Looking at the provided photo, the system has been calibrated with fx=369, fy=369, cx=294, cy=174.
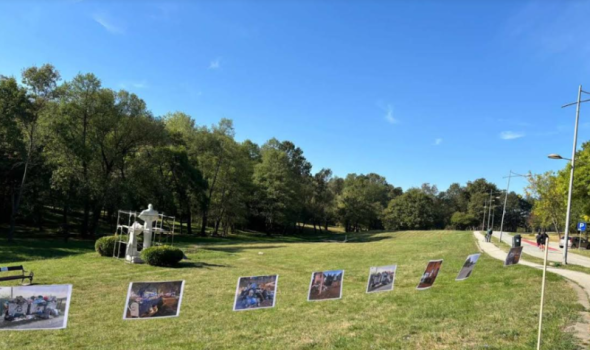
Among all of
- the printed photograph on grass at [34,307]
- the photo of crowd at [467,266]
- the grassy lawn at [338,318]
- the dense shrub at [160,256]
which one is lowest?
the dense shrub at [160,256]

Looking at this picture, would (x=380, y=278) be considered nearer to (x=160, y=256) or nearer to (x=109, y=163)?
(x=160, y=256)

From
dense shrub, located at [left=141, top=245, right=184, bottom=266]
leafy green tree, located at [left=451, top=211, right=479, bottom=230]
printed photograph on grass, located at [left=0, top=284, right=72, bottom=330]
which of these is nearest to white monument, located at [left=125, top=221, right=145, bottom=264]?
dense shrub, located at [left=141, top=245, right=184, bottom=266]

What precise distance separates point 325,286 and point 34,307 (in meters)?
5.21

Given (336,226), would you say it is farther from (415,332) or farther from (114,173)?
(415,332)

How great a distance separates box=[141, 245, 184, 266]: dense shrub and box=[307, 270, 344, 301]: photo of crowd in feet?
46.5

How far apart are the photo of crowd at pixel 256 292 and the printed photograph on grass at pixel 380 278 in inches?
107

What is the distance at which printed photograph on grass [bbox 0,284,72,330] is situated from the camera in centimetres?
534

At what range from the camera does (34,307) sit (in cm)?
546

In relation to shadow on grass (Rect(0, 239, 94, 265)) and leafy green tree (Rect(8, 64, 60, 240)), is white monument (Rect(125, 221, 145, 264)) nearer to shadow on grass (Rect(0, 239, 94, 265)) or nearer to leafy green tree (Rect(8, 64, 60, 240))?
shadow on grass (Rect(0, 239, 94, 265))

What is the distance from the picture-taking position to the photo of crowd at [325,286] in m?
7.91

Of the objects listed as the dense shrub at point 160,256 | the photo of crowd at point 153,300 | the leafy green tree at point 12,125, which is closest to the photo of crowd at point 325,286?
the photo of crowd at point 153,300

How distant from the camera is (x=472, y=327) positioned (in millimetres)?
7883

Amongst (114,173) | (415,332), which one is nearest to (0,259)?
(114,173)

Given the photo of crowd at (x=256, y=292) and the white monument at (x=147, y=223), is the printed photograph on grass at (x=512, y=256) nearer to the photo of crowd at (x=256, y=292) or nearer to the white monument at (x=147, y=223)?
the photo of crowd at (x=256, y=292)
